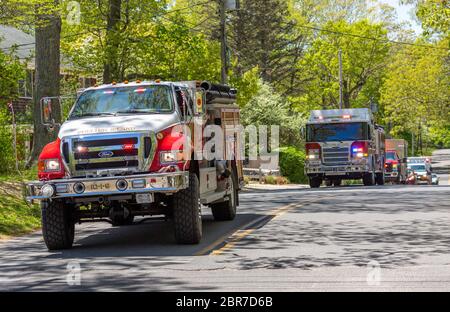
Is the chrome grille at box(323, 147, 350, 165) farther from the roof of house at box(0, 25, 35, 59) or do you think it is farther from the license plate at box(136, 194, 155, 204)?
the license plate at box(136, 194, 155, 204)

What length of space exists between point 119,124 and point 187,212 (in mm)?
1710

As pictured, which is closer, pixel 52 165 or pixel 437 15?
pixel 52 165

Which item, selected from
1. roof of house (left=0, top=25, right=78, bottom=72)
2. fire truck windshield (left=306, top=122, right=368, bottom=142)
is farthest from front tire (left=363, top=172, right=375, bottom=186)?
roof of house (left=0, top=25, right=78, bottom=72)

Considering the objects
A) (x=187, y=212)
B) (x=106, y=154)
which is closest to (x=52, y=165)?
(x=106, y=154)

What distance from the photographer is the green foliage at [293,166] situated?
54.3 meters

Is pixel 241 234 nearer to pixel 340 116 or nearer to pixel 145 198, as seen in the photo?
pixel 145 198

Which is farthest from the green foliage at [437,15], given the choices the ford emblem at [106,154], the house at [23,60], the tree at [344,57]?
the tree at [344,57]

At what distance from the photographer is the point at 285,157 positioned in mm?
54562

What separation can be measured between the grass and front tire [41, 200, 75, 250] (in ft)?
10.7

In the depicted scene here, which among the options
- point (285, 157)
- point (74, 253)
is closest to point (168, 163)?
point (74, 253)

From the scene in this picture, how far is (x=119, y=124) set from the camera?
13.3 m

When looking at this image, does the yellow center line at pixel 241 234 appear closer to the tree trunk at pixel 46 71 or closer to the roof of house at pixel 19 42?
the tree trunk at pixel 46 71
